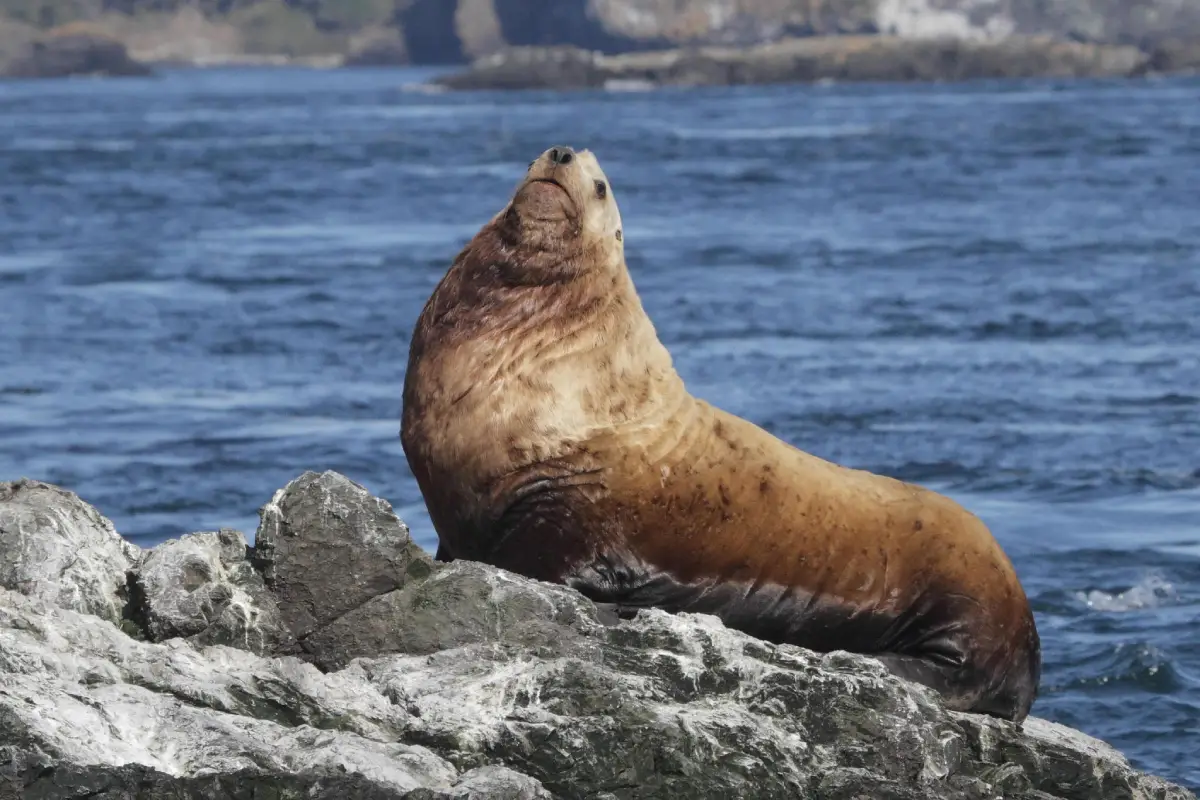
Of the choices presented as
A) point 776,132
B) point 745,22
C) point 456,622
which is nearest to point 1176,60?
point 776,132

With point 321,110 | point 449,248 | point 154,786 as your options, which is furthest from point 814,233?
point 321,110

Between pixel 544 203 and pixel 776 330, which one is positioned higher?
pixel 544 203

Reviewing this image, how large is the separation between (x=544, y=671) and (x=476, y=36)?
17807cm

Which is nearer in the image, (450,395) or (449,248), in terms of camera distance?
(450,395)

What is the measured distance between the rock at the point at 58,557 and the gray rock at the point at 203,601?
0.31 feet

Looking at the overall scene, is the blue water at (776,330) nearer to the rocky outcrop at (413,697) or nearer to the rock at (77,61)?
the rocky outcrop at (413,697)

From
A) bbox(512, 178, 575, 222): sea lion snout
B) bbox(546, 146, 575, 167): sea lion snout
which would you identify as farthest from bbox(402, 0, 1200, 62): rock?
bbox(512, 178, 575, 222): sea lion snout

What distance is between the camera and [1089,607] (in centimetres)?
1159

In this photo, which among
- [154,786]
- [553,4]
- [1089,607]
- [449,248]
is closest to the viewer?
[154,786]

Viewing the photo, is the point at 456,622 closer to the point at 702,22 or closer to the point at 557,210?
the point at 557,210

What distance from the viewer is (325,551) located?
6191mm

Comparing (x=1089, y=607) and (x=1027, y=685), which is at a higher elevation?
(x=1027, y=685)

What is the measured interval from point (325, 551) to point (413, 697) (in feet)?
2.07

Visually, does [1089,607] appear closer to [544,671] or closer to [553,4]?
[544,671]
